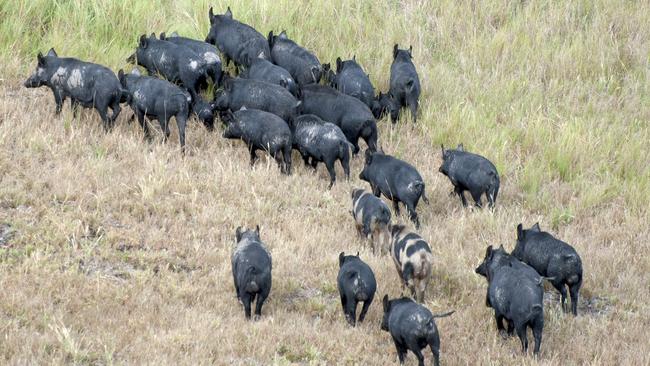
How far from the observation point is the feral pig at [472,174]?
35.7 ft

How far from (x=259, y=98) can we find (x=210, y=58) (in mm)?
1081

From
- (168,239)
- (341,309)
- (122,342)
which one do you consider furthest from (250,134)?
(122,342)

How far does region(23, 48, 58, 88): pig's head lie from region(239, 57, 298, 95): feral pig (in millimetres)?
2376

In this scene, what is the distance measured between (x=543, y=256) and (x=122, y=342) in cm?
376

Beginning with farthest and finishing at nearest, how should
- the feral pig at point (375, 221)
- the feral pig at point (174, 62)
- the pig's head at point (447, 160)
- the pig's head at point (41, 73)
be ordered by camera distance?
the feral pig at point (174, 62)
the pig's head at point (41, 73)
the pig's head at point (447, 160)
the feral pig at point (375, 221)

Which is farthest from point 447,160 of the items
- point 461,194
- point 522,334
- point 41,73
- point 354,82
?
point 41,73

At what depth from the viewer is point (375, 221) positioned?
10.0m

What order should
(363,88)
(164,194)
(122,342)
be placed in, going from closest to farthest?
(122,342) < (164,194) < (363,88)

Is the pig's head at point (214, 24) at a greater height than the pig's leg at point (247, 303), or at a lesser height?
greater

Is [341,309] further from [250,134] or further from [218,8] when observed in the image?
[218,8]

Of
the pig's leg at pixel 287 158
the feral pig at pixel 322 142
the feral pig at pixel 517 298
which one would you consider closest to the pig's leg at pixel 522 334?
the feral pig at pixel 517 298

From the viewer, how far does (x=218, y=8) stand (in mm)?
14570

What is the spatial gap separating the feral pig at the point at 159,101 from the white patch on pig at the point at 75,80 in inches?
17.9

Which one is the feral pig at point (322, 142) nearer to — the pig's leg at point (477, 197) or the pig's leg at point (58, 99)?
the pig's leg at point (477, 197)
